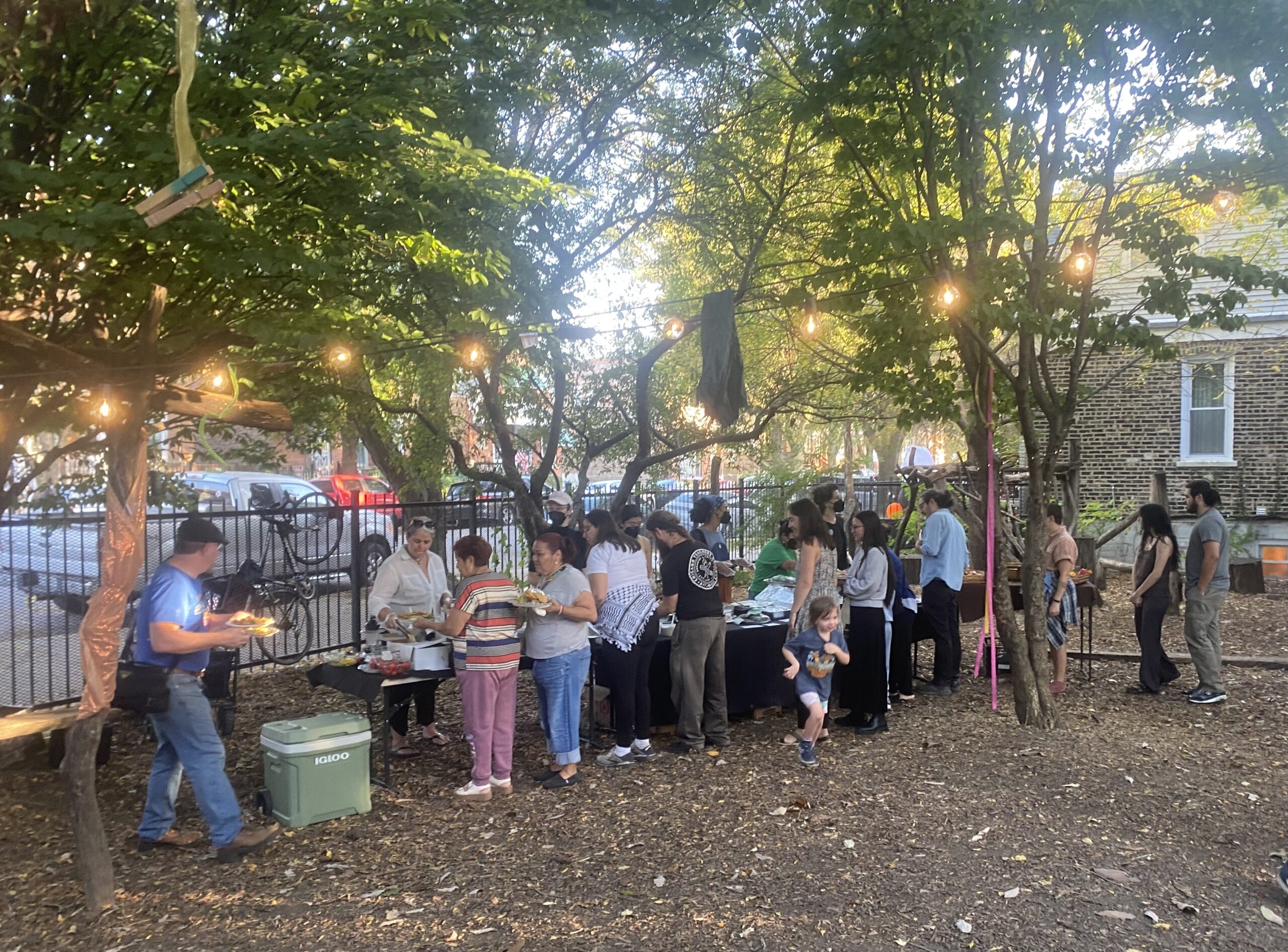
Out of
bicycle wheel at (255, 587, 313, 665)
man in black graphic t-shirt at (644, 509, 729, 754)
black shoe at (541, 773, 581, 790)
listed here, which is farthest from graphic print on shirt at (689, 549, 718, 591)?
bicycle wheel at (255, 587, 313, 665)

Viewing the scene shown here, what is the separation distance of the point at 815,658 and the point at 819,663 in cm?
4

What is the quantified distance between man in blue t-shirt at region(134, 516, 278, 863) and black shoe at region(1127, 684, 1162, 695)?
24.5ft

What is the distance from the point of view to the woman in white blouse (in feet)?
22.7

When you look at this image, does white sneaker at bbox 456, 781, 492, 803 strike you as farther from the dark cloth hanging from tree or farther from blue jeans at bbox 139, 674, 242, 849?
the dark cloth hanging from tree

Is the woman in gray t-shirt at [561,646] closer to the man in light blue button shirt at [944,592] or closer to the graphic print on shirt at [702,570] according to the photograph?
the graphic print on shirt at [702,570]

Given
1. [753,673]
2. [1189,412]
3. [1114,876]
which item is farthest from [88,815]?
[1189,412]

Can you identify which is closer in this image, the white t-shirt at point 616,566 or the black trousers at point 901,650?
the white t-shirt at point 616,566

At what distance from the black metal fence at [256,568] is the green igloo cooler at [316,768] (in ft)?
9.58

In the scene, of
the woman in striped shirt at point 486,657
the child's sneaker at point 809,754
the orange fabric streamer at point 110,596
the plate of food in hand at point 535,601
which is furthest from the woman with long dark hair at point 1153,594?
the orange fabric streamer at point 110,596

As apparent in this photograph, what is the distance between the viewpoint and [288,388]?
8.77m

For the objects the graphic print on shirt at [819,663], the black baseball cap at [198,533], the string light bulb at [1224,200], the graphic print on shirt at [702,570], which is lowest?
the graphic print on shirt at [819,663]

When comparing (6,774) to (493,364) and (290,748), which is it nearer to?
(290,748)

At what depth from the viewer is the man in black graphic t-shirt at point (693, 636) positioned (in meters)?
6.62

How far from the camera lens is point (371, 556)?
14453 millimetres
